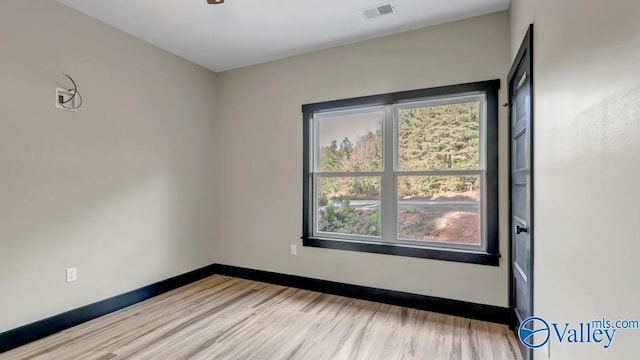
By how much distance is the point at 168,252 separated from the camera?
11.8ft

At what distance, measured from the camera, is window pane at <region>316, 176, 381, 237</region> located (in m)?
3.36

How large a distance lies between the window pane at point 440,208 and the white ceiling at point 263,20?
5.11ft

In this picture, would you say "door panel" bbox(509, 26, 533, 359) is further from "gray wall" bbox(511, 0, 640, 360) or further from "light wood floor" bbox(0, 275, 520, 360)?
"light wood floor" bbox(0, 275, 520, 360)

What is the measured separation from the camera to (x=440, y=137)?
3027 millimetres

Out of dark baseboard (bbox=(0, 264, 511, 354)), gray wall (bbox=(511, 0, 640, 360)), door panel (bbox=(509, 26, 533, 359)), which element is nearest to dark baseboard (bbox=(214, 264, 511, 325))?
dark baseboard (bbox=(0, 264, 511, 354))

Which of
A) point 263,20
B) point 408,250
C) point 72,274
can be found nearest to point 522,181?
point 408,250

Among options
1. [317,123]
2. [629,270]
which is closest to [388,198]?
[317,123]

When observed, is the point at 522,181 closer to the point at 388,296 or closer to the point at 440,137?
the point at 440,137

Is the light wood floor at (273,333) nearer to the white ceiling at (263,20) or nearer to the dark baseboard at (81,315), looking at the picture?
the dark baseboard at (81,315)

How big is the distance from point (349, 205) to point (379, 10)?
6.65ft

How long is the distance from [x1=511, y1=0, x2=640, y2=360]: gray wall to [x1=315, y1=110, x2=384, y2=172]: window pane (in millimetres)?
1746

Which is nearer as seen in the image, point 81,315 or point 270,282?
point 81,315

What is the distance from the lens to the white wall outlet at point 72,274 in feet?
8.68

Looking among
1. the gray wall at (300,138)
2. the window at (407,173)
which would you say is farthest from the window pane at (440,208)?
the gray wall at (300,138)
